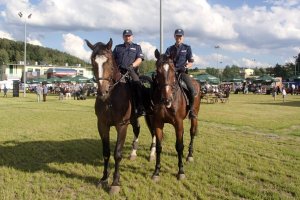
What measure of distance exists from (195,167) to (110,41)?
376 centimetres

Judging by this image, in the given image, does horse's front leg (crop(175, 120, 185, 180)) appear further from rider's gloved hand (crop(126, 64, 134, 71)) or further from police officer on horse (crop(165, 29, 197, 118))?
rider's gloved hand (crop(126, 64, 134, 71))

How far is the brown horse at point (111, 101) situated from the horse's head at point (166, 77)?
815mm

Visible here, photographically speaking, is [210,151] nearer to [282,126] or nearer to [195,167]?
[195,167]

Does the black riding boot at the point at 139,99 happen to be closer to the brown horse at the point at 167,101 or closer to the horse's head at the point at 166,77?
the brown horse at the point at 167,101

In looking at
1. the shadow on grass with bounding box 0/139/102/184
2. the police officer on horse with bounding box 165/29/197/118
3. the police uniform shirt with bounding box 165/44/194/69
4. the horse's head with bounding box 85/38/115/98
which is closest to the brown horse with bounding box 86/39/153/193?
the horse's head with bounding box 85/38/115/98

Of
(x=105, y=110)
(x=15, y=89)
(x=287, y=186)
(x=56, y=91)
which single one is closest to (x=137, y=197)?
(x=105, y=110)

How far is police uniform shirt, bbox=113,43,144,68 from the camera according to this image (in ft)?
27.7

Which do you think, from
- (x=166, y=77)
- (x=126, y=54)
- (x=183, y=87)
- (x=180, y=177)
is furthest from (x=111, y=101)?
(x=180, y=177)

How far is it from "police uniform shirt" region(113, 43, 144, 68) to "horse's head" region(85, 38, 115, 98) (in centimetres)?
152

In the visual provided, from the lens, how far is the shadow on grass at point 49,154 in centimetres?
842

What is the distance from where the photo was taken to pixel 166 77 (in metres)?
7.16

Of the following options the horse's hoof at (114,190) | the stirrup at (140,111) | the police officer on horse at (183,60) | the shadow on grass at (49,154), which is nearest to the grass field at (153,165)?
the shadow on grass at (49,154)

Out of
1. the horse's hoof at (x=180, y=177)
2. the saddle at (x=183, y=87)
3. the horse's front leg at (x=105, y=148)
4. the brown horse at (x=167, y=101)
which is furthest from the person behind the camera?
the saddle at (x=183, y=87)

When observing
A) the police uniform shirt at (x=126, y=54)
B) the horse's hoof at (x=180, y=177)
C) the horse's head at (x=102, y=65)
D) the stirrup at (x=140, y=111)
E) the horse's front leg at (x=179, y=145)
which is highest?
the police uniform shirt at (x=126, y=54)
